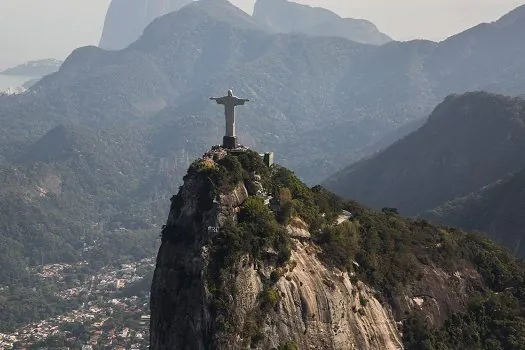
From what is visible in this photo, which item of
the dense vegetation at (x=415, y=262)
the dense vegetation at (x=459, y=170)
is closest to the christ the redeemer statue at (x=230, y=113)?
the dense vegetation at (x=415, y=262)

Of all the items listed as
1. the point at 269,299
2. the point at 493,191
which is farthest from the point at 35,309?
the point at 269,299

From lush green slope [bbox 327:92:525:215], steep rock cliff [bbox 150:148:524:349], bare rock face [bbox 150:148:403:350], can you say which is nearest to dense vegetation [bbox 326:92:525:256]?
lush green slope [bbox 327:92:525:215]

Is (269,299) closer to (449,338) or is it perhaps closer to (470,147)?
(449,338)

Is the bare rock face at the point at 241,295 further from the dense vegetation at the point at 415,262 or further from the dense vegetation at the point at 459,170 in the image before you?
the dense vegetation at the point at 459,170

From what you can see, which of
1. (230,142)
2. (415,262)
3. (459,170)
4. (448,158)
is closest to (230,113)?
(230,142)

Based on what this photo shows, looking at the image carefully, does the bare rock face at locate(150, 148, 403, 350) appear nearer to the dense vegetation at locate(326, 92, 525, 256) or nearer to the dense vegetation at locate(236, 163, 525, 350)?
the dense vegetation at locate(236, 163, 525, 350)
